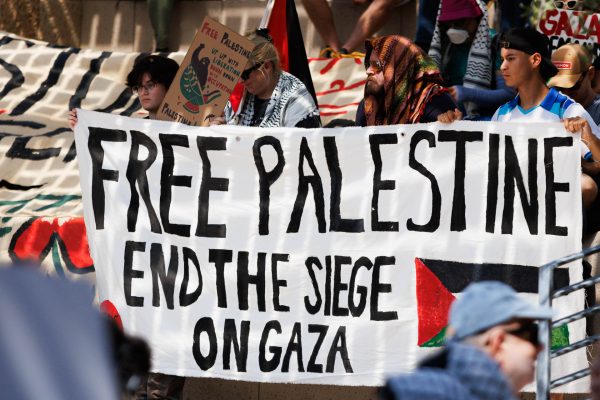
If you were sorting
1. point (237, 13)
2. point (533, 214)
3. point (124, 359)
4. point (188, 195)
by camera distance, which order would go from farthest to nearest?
point (237, 13), point (188, 195), point (533, 214), point (124, 359)

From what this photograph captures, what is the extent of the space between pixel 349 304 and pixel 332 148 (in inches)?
31.7

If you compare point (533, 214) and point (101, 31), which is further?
point (101, 31)

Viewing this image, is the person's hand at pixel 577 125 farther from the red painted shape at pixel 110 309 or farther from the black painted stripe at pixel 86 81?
the black painted stripe at pixel 86 81

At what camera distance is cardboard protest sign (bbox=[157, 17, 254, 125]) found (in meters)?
7.36

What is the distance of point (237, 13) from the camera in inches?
438

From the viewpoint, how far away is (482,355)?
11.3 ft

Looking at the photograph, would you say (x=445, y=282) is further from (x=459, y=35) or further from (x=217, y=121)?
(x=459, y=35)

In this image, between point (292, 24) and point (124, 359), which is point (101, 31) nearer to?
point (292, 24)

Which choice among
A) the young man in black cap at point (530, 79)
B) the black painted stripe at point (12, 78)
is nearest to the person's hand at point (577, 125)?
the young man in black cap at point (530, 79)

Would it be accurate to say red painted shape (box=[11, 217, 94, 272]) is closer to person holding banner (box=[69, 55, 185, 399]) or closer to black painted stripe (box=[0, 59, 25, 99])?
person holding banner (box=[69, 55, 185, 399])

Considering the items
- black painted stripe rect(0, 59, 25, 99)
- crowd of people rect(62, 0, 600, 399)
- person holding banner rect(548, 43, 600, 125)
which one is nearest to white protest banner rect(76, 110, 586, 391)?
crowd of people rect(62, 0, 600, 399)

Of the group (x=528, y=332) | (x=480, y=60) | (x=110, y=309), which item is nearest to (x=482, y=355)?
(x=528, y=332)

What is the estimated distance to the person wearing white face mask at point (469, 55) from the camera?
8.05 m

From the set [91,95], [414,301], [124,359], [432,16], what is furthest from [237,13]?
[124,359]
